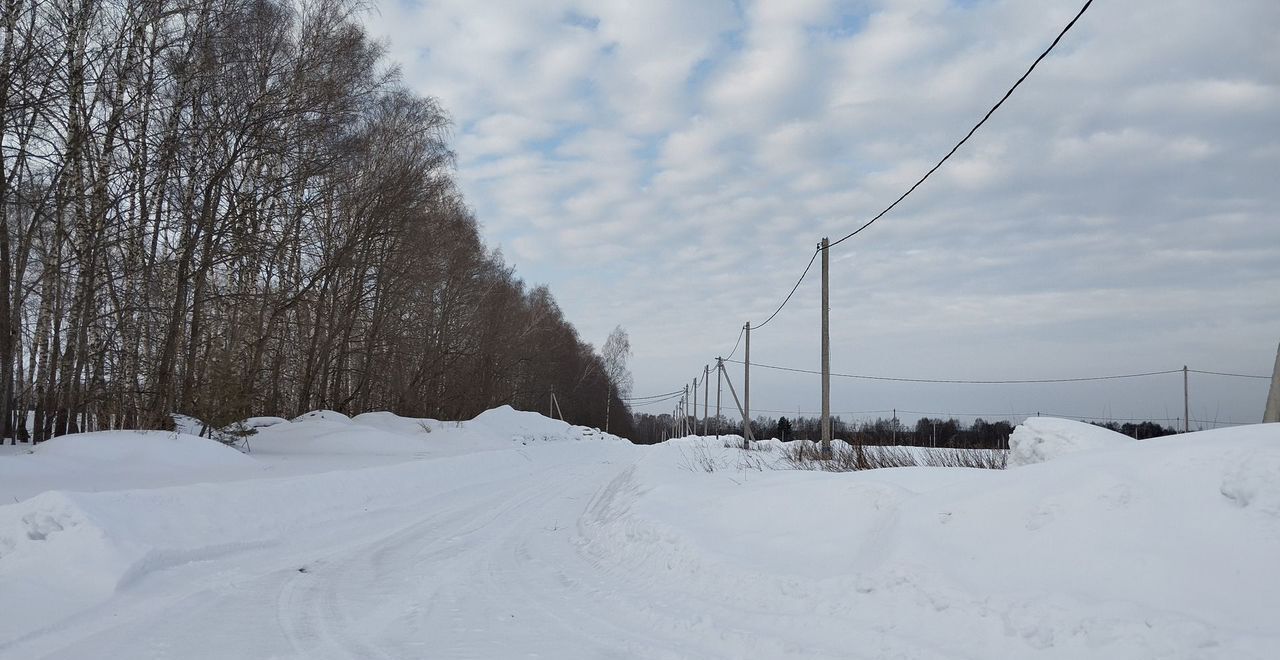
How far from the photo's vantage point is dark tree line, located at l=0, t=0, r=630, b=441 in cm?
1420

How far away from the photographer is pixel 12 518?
6.72 meters

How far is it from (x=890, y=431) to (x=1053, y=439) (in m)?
20.5

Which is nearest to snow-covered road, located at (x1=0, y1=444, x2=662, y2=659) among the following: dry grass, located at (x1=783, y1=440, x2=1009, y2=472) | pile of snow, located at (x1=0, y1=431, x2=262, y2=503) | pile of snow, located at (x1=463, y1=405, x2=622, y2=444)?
pile of snow, located at (x1=0, y1=431, x2=262, y2=503)

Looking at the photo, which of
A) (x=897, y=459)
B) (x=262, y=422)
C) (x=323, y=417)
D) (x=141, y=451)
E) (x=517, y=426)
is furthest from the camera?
(x=517, y=426)

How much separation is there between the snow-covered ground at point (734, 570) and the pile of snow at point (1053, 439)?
33 mm

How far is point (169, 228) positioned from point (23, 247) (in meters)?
2.90

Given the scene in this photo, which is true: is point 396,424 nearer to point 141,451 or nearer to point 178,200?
point 178,200

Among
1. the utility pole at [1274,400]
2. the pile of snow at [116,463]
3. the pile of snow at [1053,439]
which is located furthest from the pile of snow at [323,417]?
the utility pole at [1274,400]

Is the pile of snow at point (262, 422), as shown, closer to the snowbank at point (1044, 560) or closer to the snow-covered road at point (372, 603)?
the snow-covered road at point (372, 603)

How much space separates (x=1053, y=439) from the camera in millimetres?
9633

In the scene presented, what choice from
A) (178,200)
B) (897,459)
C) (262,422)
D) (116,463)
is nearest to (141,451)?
(116,463)

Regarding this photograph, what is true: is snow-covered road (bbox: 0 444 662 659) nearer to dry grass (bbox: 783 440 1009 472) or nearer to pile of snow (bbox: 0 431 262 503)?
pile of snow (bbox: 0 431 262 503)

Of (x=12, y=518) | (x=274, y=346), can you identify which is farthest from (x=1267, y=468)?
(x=274, y=346)

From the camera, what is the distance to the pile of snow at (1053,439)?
30.5 ft
